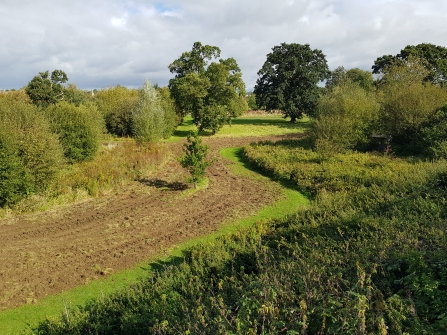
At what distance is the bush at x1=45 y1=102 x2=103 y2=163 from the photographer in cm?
2011

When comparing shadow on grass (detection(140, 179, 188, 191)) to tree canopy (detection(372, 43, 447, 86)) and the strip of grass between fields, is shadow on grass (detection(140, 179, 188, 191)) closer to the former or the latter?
the strip of grass between fields

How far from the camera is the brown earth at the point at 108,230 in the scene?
29.9ft

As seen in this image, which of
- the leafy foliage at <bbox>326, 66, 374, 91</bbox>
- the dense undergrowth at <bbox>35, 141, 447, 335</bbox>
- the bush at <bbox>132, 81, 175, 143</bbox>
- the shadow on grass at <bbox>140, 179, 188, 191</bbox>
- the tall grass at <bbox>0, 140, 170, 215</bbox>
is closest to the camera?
the dense undergrowth at <bbox>35, 141, 447, 335</bbox>

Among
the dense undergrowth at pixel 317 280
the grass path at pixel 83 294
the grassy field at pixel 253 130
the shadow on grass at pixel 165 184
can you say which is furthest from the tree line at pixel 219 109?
the dense undergrowth at pixel 317 280

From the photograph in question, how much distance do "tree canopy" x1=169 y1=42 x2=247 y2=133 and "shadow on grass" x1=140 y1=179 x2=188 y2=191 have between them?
50.3ft

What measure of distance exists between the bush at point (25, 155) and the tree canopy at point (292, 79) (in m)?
29.6

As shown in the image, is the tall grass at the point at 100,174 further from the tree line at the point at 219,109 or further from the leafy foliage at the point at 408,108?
the leafy foliage at the point at 408,108

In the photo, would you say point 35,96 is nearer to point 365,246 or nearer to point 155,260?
point 155,260

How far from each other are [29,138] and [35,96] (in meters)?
23.0

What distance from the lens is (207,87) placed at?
3209 centimetres

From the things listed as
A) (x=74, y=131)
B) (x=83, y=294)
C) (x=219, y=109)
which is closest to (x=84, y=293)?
(x=83, y=294)

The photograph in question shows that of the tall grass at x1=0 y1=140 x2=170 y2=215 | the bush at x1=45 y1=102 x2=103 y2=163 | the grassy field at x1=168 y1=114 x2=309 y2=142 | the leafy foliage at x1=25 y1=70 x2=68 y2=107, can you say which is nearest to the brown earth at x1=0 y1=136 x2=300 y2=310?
the tall grass at x1=0 y1=140 x2=170 y2=215

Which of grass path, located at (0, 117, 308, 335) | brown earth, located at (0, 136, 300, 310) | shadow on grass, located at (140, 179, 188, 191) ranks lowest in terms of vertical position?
grass path, located at (0, 117, 308, 335)

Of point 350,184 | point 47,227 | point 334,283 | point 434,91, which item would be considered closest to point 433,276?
point 334,283
